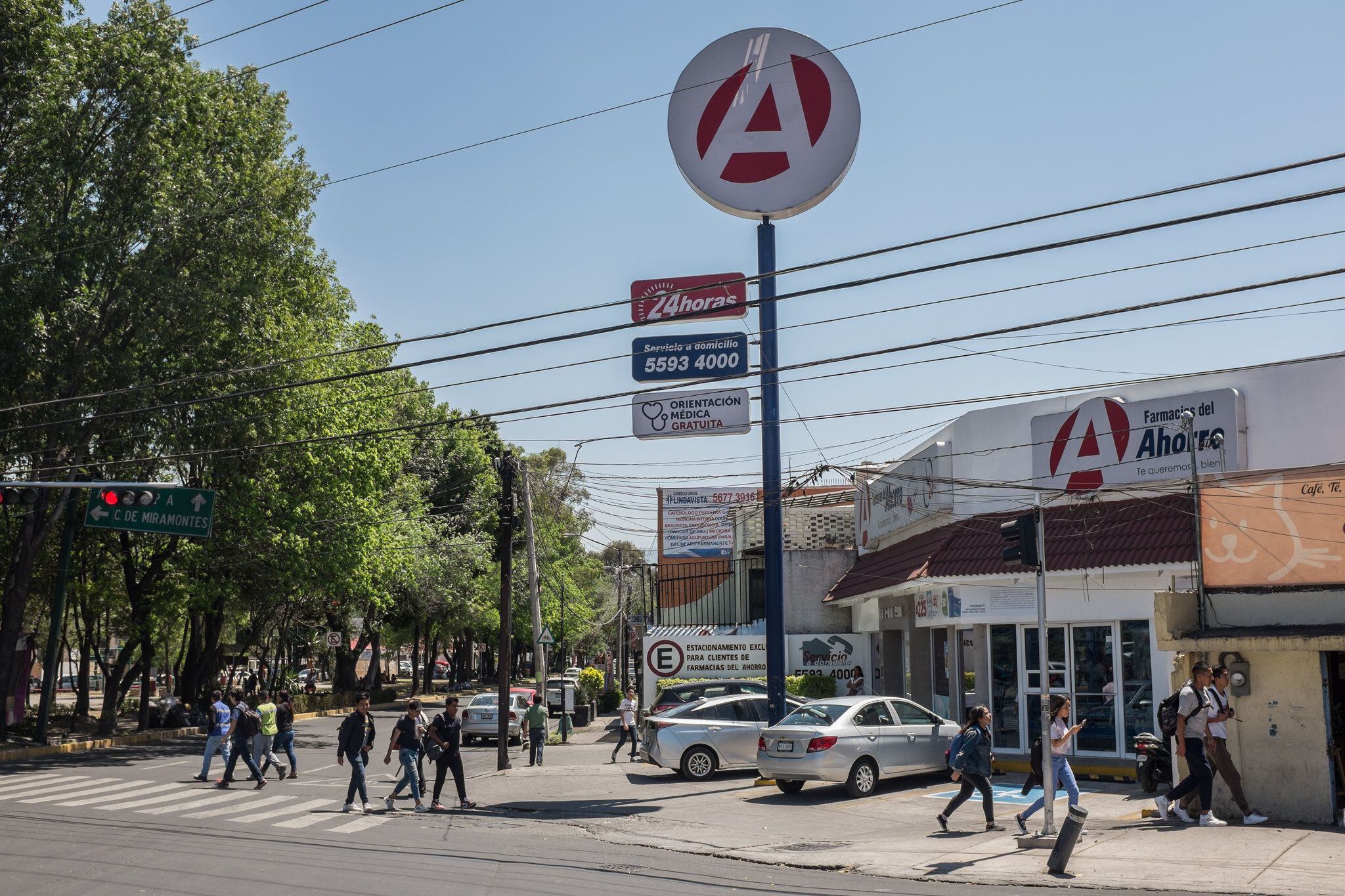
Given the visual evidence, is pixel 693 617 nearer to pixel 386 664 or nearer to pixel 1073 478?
pixel 1073 478

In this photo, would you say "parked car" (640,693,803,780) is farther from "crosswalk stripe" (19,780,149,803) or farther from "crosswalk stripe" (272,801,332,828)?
"crosswalk stripe" (19,780,149,803)

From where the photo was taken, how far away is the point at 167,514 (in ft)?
86.1

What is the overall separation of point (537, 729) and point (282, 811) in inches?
347

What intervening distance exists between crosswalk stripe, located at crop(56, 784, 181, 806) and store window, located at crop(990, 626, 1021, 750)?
15.2 m

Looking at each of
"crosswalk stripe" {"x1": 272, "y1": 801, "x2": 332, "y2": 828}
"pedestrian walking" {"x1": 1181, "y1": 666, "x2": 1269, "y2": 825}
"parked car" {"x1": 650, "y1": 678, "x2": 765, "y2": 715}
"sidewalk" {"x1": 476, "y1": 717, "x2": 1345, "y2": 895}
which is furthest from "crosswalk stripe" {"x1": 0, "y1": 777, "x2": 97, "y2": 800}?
"pedestrian walking" {"x1": 1181, "y1": 666, "x2": 1269, "y2": 825}

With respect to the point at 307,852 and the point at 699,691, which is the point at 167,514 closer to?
the point at 699,691

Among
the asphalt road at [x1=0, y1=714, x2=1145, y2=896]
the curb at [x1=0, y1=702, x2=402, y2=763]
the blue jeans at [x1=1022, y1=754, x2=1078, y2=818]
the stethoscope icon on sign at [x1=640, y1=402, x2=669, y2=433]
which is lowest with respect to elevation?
the curb at [x1=0, y1=702, x2=402, y2=763]

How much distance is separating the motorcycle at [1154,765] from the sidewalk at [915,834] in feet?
0.92

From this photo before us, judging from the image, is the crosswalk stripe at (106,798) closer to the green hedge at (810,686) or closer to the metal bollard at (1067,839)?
the metal bollard at (1067,839)

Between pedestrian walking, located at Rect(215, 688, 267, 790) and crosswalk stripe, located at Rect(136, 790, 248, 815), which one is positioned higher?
pedestrian walking, located at Rect(215, 688, 267, 790)

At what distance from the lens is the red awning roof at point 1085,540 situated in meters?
19.5

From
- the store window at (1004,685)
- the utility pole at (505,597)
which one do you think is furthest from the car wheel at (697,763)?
the store window at (1004,685)

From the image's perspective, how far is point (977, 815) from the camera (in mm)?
16250

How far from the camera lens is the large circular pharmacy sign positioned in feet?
68.6
